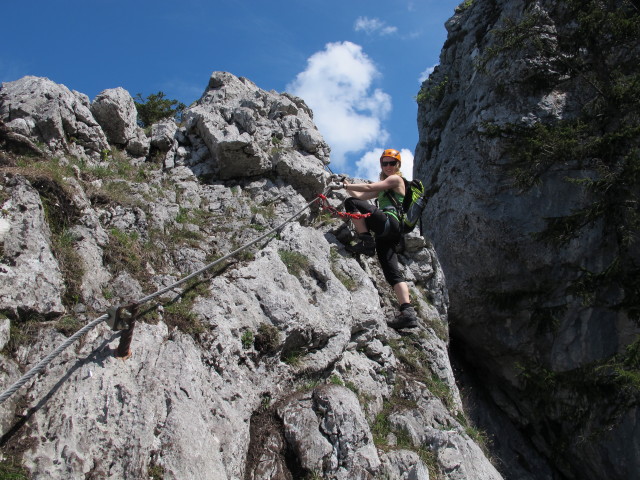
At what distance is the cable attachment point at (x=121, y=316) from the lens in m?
4.82

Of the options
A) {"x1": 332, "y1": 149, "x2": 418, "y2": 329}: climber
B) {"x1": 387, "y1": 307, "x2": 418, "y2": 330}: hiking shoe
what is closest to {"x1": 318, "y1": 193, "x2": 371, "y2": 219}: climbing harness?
{"x1": 332, "y1": 149, "x2": 418, "y2": 329}: climber

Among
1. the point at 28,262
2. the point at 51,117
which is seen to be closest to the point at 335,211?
the point at 51,117

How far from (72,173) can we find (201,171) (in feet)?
11.3

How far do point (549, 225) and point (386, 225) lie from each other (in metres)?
3.45

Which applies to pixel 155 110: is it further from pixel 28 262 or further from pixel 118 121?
pixel 28 262

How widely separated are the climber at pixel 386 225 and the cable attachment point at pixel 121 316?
5296mm

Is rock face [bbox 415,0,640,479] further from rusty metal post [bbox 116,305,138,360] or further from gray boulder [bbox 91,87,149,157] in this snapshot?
gray boulder [bbox 91,87,149,157]

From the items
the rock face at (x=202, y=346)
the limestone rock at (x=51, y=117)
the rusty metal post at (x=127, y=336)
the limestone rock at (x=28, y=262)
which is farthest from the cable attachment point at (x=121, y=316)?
the limestone rock at (x=51, y=117)

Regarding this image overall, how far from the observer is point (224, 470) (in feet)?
15.6

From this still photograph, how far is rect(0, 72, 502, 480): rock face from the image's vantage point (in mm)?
4461

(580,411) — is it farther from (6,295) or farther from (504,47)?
(6,295)

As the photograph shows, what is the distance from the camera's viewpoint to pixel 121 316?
4918mm

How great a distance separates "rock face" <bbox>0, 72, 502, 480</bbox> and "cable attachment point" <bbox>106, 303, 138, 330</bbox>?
0.98ft

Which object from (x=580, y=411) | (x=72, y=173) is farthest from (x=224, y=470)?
(x=580, y=411)
